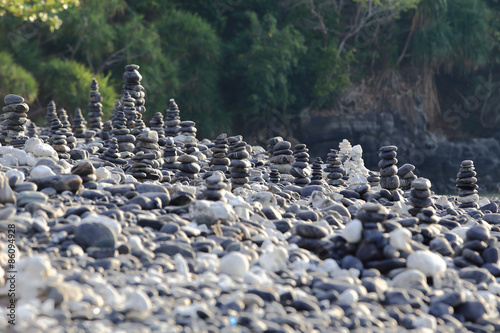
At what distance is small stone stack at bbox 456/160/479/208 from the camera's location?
8062 millimetres

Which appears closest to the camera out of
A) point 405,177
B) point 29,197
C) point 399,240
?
point 399,240

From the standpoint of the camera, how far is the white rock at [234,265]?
3.73 metres

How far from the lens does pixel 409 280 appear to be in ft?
12.6

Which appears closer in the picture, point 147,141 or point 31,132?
point 147,141

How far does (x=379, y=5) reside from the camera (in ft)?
84.7

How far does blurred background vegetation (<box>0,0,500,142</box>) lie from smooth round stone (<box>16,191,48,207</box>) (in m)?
15.4

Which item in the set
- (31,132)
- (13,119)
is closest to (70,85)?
(31,132)

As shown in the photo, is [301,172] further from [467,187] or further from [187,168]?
[467,187]

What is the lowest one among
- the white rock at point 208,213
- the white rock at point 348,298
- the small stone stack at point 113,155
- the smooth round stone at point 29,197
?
the white rock at point 348,298

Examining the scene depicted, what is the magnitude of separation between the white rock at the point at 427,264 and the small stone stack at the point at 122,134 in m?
6.15

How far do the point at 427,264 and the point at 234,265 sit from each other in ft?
3.93

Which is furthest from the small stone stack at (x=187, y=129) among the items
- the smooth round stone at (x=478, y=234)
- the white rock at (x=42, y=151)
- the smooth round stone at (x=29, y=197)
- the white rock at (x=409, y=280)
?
the white rock at (x=409, y=280)

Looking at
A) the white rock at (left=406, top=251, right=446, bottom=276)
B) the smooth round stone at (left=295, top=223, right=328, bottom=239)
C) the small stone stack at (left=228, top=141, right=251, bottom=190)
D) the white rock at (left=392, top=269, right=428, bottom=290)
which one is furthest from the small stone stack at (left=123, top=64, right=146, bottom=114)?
the white rock at (left=392, top=269, right=428, bottom=290)

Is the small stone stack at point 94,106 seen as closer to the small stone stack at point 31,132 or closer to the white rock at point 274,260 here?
the small stone stack at point 31,132
